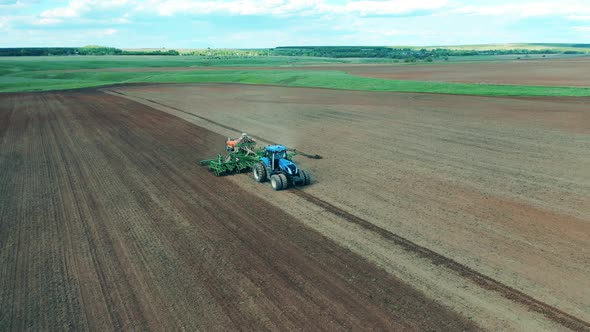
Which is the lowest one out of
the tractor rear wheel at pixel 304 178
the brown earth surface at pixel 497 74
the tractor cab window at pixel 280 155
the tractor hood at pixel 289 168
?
the brown earth surface at pixel 497 74

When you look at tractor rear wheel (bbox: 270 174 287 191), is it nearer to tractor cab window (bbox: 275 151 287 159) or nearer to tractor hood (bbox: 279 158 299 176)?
tractor hood (bbox: 279 158 299 176)

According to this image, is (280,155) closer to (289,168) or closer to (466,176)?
(289,168)

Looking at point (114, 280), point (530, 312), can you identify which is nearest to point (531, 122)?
point (530, 312)

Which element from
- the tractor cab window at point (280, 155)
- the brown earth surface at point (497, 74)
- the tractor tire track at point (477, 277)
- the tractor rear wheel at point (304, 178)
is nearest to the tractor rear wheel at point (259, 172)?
the tractor cab window at point (280, 155)

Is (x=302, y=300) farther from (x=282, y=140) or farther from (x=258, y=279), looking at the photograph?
(x=282, y=140)

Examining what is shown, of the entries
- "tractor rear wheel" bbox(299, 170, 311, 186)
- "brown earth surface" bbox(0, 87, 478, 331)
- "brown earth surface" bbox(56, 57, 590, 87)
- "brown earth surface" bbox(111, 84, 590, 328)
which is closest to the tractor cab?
"tractor rear wheel" bbox(299, 170, 311, 186)

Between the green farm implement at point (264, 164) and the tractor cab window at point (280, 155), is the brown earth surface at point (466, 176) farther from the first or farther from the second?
the tractor cab window at point (280, 155)

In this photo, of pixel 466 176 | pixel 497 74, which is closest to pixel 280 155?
pixel 466 176
